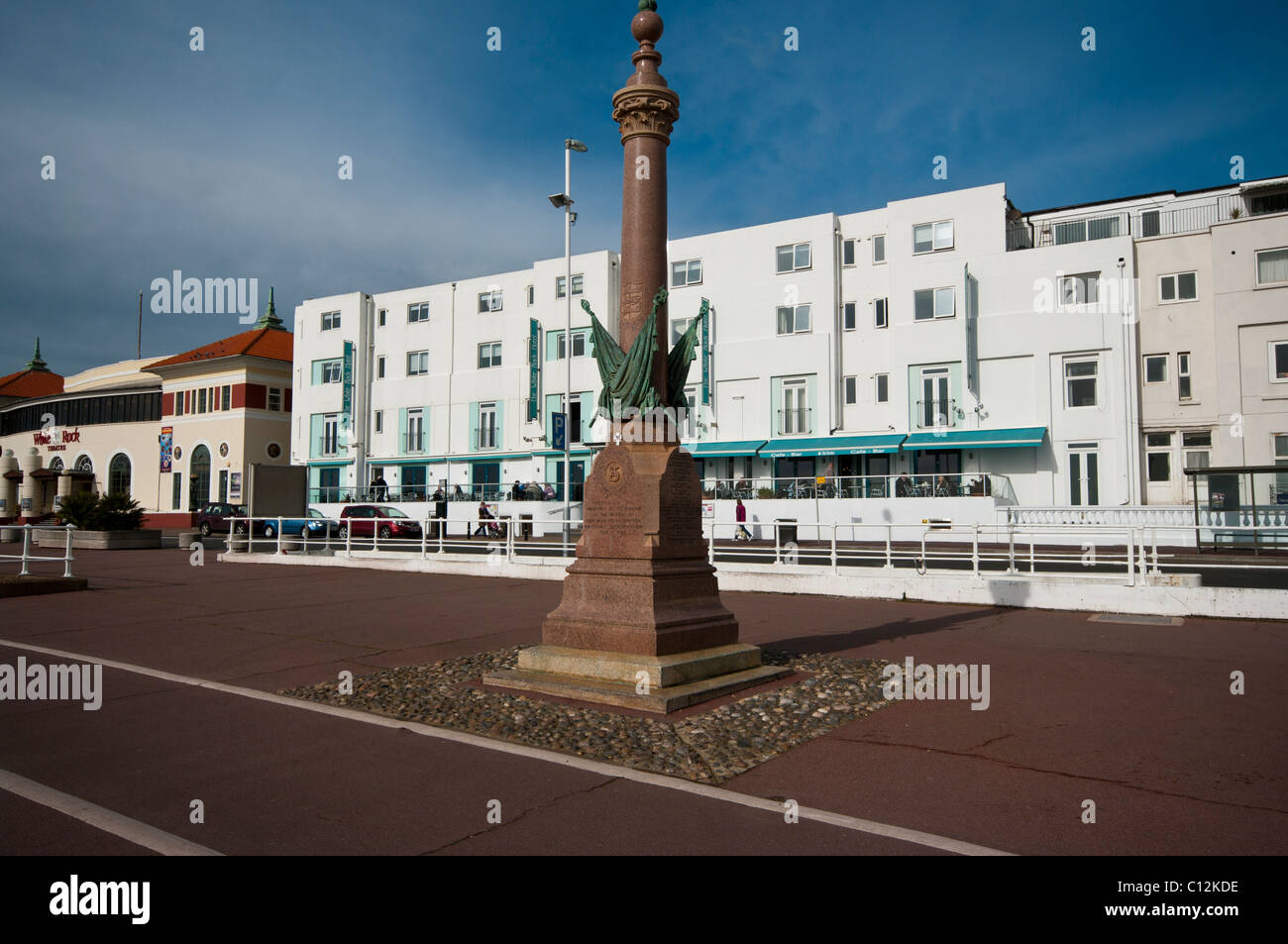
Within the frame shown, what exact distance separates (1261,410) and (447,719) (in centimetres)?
3258

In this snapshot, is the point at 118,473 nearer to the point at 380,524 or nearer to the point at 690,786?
the point at 380,524

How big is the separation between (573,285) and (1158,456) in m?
26.0

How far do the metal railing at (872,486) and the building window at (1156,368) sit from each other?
20.8 ft

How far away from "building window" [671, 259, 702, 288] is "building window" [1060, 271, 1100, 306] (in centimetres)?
1508

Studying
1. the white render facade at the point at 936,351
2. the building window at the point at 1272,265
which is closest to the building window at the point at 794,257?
the white render facade at the point at 936,351

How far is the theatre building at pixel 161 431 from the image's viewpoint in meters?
53.6

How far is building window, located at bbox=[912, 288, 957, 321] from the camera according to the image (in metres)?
Result: 34.1

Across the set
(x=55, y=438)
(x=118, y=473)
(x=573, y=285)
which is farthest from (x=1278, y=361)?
(x=55, y=438)

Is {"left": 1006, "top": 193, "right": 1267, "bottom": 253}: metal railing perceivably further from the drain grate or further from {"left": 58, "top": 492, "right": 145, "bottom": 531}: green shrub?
{"left": 58, "top": 492, "right": 145, "bottom": 531}: green shrub

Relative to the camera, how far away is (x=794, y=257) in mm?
37812

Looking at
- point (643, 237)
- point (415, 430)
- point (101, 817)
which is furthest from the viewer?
point (415, 430)

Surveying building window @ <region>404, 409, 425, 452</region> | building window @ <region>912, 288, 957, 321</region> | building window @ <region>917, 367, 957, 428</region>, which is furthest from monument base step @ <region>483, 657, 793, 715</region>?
building window @ <region>404, 409, 425, 452</region>
